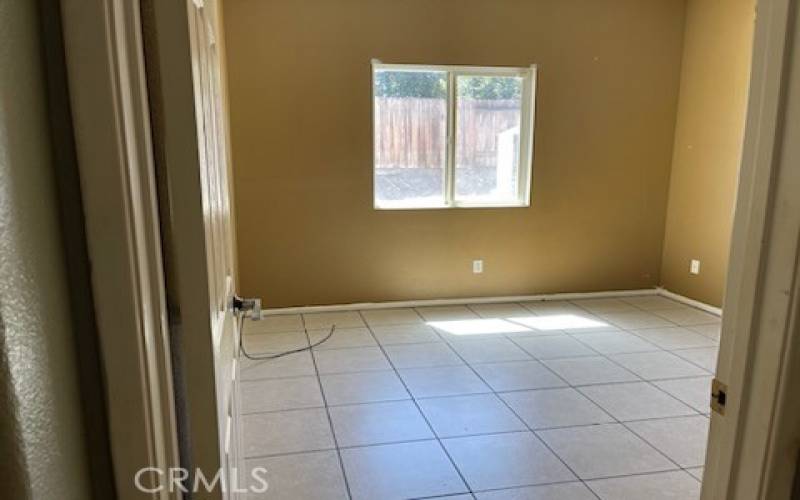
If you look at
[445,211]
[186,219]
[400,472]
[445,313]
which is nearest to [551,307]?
[445,313]

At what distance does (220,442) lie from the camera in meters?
0.84

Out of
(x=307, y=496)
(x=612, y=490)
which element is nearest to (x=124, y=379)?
(x=307, y=496)

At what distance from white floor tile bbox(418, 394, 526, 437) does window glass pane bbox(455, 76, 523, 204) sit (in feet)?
7.12

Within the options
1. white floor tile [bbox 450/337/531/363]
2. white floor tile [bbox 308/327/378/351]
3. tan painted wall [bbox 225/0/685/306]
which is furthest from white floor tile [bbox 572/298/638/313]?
white floor tile [bbox 308/327/378/351]

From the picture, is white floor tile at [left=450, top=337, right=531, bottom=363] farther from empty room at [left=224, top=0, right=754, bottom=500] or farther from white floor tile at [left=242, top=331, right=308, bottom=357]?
white floor tile at [left=242, top=331, right=308, bottom=357]

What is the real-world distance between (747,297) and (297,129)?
12.3ft

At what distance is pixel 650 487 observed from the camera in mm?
2105

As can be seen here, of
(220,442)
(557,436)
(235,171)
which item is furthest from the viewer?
(235,171)

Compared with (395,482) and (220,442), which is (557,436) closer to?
(395,482)

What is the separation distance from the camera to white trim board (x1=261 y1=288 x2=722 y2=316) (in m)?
4.42

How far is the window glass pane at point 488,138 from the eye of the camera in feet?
14.6

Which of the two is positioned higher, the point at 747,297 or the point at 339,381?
the point at 747,297

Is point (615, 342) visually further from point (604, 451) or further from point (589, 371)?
point (604, 451)

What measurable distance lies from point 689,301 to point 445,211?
2.34 metres
